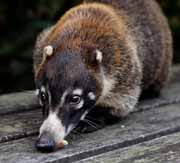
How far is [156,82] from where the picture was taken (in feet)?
15.0

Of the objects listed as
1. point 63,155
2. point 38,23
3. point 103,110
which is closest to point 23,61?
point 38,23

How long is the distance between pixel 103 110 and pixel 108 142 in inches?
25.6

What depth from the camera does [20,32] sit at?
5.18 metres

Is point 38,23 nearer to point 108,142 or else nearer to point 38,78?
point 38,78

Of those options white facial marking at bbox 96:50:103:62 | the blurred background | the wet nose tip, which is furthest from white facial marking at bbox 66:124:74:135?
the blurred background

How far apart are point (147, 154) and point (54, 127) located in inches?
20.7

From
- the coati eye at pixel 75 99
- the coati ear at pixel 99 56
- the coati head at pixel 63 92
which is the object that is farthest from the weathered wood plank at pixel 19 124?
the coati ear at pixel 99 56

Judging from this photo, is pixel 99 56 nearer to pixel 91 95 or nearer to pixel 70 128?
pixel 91 95

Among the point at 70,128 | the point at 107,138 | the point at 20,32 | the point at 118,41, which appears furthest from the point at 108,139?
the point at 20,32

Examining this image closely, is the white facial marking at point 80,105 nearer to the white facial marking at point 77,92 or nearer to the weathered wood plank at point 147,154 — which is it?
the white facial marking at point 77,92

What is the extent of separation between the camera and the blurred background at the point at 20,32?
511 centimetres

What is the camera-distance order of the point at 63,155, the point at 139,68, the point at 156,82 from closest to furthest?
the point at 63,155
the point at 139,68
the point at 156,82

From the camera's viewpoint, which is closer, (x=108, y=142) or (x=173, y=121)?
(x=108, y=142)

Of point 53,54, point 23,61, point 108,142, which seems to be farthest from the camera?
point 23,61
